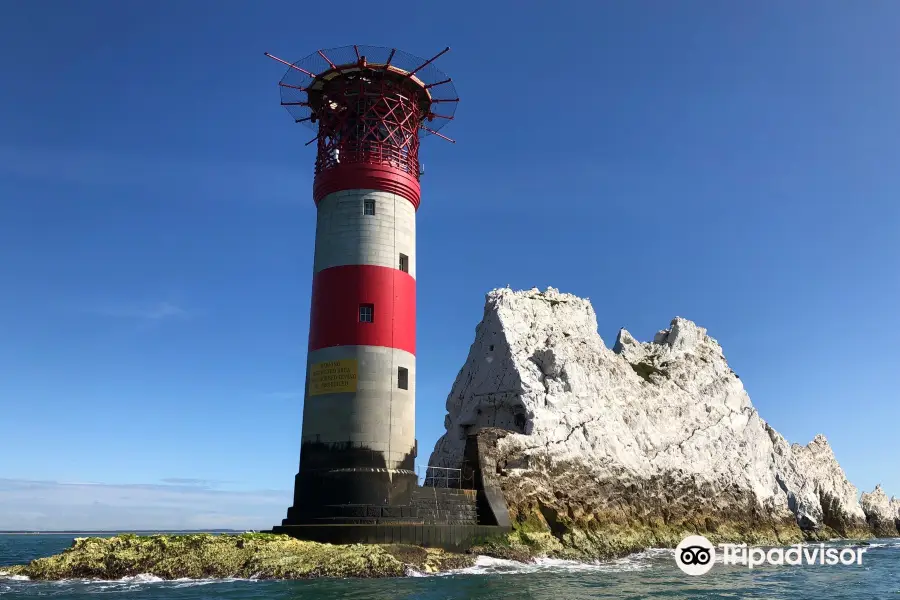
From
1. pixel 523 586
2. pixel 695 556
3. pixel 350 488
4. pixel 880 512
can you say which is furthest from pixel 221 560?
pixel 880 512

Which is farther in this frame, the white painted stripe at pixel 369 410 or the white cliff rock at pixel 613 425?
the white cliff rock at pixel 613 425

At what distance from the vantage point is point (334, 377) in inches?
1054

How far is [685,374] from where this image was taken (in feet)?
166

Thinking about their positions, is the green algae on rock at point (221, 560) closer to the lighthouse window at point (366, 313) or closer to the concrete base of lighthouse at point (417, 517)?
the concrete base of lighthouse at point (417, 517)

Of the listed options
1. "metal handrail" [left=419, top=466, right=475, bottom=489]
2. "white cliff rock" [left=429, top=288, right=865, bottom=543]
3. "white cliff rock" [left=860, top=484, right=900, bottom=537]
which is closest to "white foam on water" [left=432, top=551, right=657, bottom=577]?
"white cliff rock" [left=429, top=288, right=865, bottom=543]

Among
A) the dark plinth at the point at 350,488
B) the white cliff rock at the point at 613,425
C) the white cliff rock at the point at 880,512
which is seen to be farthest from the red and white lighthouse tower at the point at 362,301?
the white cliff rock at the point at 880,512

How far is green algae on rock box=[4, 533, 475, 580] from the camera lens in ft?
70.8

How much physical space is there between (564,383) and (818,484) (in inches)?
1419

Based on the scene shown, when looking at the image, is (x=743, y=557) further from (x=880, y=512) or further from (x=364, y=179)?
(x=880, y=512)

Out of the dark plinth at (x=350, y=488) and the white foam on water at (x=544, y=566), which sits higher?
the dark plinth at (x=350, y=488)

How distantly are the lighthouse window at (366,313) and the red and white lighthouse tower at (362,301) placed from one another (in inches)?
2.1

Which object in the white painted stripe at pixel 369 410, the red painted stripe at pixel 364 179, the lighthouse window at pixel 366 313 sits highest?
the red painted stripe at pixel 364 179

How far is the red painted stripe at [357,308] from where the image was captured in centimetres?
2700

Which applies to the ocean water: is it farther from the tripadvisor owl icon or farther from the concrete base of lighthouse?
the concrete base of lighthouse
